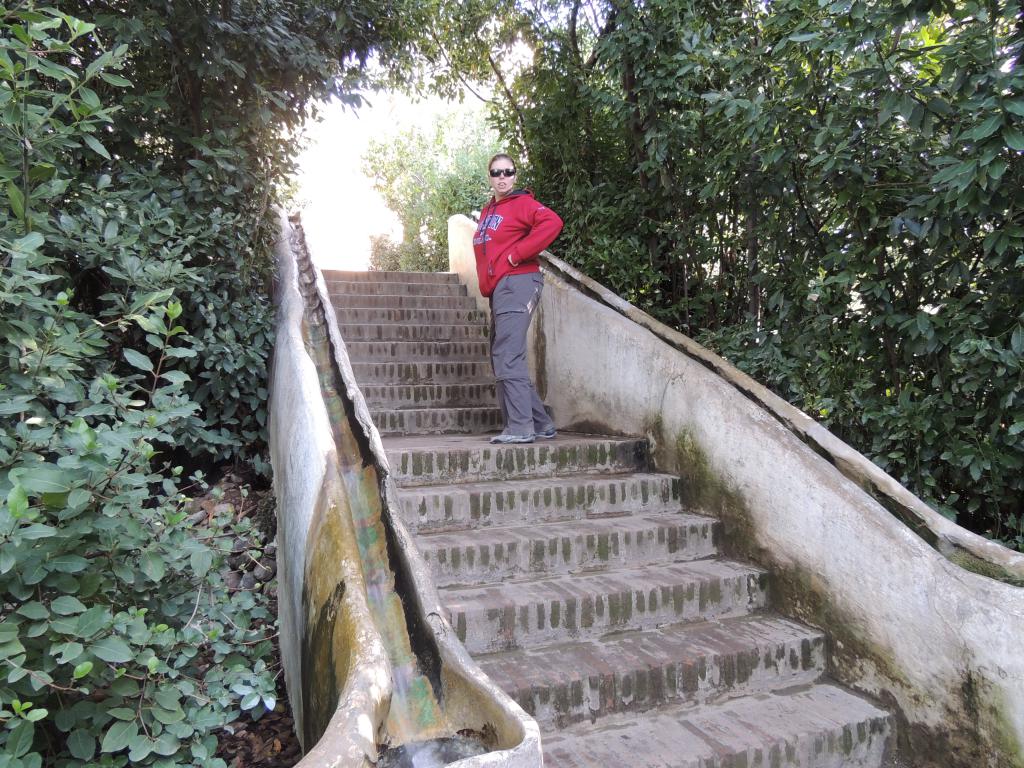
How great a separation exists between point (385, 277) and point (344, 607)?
19.1 ft

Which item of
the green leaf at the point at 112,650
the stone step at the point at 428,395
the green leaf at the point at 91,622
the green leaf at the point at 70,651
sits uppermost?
the stone step at the point at 428,395

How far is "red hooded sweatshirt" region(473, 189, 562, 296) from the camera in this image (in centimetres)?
443

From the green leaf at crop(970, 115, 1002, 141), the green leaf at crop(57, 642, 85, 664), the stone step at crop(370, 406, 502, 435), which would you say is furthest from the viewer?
the stone step at crop(370, 406, 502, 435)

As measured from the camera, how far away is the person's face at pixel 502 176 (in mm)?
4480

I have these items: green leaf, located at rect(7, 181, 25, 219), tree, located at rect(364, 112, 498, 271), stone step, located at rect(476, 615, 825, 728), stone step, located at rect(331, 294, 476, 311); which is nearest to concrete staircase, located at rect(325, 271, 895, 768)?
stone step, located at rect(476, 615, 825, 728)

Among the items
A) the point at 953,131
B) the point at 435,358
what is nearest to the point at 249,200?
the point at 435,358

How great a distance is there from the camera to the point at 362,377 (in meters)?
5.64

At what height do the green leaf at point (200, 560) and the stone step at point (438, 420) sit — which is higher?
the stone step at point (438, 420)

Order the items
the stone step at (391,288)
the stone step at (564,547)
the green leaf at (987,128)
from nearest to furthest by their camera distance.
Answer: the green leaf at (987,128)
the stone step at (564,547)
the stone step at (391,288)

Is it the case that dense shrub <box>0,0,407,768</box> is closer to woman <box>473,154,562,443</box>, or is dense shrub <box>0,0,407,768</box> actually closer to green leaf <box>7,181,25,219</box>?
green leaf <box>7,181,25,219</box>

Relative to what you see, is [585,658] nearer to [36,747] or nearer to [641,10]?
[36,747]

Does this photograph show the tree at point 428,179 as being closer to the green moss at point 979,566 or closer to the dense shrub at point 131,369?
the dense shrub at point 131,369

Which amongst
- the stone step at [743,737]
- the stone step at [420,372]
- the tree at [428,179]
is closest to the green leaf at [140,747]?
the stone step at [743,737]

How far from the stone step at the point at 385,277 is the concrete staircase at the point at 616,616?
3239 millimetres
